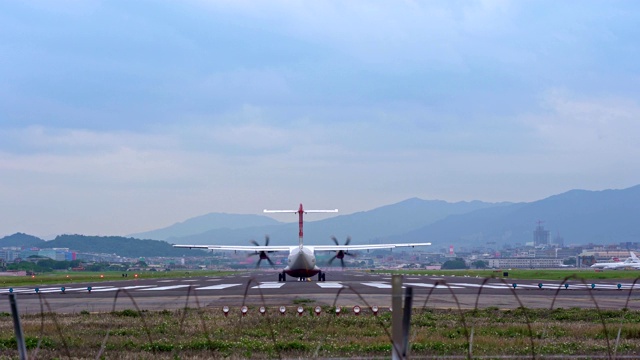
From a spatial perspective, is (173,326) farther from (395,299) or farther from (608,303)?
(608,303)

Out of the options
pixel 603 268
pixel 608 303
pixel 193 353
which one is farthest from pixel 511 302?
pixel 603 268

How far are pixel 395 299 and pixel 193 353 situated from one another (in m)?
6.99

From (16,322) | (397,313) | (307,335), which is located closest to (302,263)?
(307,335)

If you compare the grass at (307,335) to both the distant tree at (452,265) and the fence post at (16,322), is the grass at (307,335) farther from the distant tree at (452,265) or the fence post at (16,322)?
the distant tree at (452,265)

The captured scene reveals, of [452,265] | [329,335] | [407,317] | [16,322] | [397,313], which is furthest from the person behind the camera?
[452,265]

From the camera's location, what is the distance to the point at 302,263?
59781 millimetres

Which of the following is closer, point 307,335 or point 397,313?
point 397,313

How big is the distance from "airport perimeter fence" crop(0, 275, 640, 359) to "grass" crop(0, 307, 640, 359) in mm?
23

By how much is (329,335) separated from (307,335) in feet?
1.72

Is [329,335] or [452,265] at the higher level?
[452,265]

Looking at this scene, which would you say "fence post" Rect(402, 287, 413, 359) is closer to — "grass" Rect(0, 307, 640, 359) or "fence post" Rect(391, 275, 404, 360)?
"fence post" Rect(391, 275, 404, 360)

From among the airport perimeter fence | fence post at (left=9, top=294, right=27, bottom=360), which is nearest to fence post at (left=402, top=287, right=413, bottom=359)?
the airport perimeter fence

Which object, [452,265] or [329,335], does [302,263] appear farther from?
[452,265]

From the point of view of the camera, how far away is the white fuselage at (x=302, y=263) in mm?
59094
